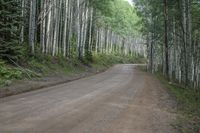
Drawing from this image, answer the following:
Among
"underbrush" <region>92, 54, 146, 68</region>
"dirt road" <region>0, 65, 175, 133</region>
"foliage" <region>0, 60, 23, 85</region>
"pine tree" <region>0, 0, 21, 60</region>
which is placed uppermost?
"pine tree" <region>0, 0, 21, 60</region>

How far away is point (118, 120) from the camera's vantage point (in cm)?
888

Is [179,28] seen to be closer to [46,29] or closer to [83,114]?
[46,29]

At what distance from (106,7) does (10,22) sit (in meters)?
22.4

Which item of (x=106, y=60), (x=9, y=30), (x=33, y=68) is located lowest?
(x=33, y=68)

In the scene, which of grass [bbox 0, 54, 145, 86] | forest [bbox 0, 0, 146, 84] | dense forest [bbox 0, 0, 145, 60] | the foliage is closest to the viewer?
the foliage

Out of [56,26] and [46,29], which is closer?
[56,26]

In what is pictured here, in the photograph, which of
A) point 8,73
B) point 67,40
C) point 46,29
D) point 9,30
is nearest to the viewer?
point 8,73

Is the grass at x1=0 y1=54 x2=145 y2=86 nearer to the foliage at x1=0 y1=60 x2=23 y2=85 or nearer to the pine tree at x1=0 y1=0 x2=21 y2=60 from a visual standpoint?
the foliage at x1=0 y1=60 x2=23 y2=85

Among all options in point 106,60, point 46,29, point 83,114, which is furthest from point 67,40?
point 83,114

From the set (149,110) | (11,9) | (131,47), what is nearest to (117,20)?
(131,47)

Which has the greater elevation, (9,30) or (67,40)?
(67,40)

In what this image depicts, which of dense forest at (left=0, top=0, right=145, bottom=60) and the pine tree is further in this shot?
dense forest at (left=0, top=0, right=145, bottom=60)

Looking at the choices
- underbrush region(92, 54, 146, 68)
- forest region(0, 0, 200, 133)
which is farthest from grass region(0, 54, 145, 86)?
underbrush region(92, 54, 146, 68)

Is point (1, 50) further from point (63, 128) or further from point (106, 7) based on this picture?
point (106, 7)
